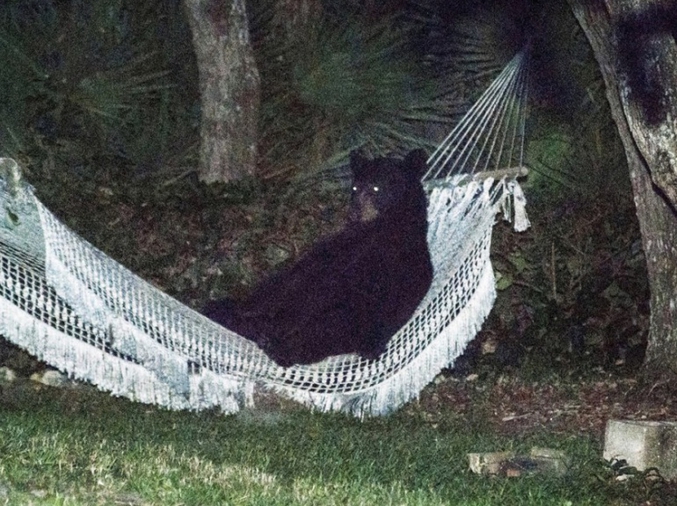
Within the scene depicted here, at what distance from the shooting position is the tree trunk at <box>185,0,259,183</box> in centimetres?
795

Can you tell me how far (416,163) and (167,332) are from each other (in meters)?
1.67

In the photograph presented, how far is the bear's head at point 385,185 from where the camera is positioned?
668 cm

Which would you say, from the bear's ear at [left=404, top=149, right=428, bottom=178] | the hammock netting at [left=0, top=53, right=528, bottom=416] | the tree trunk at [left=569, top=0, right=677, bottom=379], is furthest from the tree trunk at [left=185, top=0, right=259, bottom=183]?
the tree trunk at [left=569, top=0, right=677, bottom=379]

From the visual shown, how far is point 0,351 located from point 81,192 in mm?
867

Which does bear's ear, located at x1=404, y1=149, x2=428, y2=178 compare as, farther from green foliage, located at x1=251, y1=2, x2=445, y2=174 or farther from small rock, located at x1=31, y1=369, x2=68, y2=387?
small rock, located at x1=31, y1=369, x2=68, y2=387

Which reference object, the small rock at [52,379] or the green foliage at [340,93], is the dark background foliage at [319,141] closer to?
the green foliage at [340,93]

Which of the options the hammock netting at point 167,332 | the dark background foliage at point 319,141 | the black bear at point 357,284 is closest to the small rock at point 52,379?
the dark background foliage at point 319,141

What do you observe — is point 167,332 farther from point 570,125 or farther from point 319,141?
point 570,125

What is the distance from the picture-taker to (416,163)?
676cm

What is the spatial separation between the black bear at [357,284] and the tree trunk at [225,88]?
122 cm

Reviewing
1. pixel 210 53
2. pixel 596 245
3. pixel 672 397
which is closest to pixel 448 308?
pixel 672 397

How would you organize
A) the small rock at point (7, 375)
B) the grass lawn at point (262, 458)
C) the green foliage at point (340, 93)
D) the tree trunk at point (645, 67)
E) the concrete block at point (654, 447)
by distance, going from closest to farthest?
the grass lawn at point (262, 458), the concrete block at point (654, 447), the tree trunk at point (645, 67), the small rock at point (7, 375), the green foliage at point (340, 93)

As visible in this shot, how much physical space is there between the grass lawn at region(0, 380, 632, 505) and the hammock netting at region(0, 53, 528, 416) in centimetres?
15

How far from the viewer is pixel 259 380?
5797 mm
